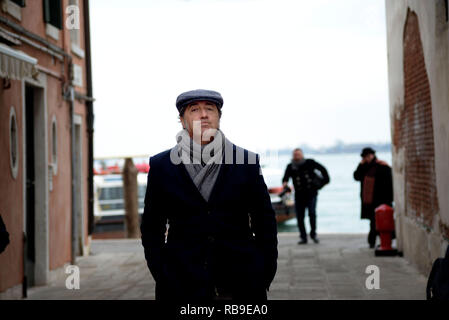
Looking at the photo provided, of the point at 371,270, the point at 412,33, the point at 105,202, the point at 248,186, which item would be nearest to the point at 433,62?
the point at 412,33

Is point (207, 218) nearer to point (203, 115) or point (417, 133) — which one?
point (203, 115)

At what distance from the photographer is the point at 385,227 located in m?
13.2

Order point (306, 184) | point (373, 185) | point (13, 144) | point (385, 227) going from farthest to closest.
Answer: point (306, 184) < point (373, 185) < point (385, 227) < point (13, 144)

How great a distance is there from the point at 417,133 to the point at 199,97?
8102 mm

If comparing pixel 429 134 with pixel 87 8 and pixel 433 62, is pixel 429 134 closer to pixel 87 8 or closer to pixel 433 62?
pixel 433 62

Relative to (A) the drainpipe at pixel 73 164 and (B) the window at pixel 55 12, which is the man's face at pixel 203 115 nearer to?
(B) the window at pixel 55 12

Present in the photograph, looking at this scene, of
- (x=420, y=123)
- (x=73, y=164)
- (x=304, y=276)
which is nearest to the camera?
(x=420, y=123)

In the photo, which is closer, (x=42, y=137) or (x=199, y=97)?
(x=199, y=97)

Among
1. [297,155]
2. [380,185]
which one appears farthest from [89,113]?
[380,185]

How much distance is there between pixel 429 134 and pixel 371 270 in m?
2.42

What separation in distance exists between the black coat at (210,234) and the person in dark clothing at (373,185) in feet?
36.6

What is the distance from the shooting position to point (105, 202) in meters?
31.0

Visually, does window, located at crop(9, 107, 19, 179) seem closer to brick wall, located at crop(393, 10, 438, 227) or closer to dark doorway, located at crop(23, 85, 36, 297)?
dark doorway, located at crop(23, 85, 36, 297)

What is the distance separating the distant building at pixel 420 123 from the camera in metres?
Answer: 9.09
